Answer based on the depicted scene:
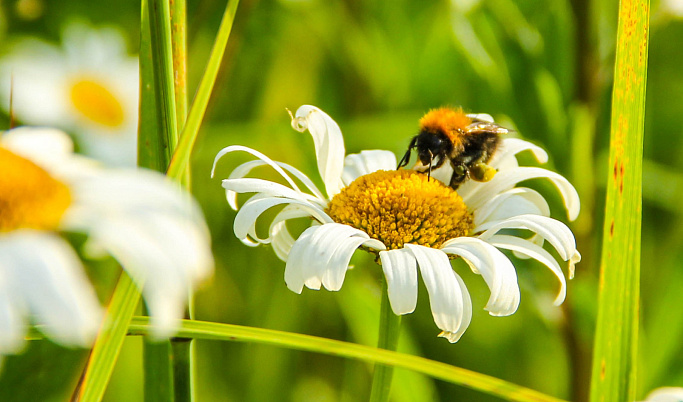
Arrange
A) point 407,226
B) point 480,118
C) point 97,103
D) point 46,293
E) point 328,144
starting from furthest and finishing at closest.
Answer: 1. point 97,103
2. point 480,118
3. point 328,144
4. point 407,226
5. point 46,293

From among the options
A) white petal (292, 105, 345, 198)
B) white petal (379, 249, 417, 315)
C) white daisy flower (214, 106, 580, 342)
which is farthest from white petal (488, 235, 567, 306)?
white petal (292, 105, 345, 198)

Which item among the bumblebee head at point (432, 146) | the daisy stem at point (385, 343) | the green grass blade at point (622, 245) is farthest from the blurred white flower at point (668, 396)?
the bumblebee head at point (432, 146)

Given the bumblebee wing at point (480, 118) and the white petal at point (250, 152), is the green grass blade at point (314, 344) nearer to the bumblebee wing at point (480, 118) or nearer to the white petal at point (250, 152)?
the white petal at point (250, 152)

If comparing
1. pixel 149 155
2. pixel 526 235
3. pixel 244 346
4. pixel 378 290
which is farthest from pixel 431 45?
pixel 149 155

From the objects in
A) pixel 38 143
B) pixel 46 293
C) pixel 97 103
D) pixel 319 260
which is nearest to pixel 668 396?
pixel 319 260

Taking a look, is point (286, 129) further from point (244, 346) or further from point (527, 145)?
point (527, 145)

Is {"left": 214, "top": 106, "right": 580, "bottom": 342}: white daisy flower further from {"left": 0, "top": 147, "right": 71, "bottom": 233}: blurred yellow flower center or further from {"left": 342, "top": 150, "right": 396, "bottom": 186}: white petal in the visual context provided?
{"left": 0, "top": 147, "right": 71, "bottom": 233}: blurred yellow flower center

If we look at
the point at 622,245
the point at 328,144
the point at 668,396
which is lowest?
the point at 668,396

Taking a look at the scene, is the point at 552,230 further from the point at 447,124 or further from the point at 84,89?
the point at 84,89
